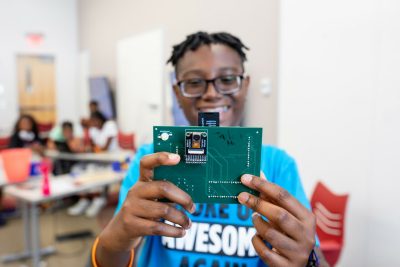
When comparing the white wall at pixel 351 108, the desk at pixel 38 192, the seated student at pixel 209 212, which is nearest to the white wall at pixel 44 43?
the desk at pixel 38 192

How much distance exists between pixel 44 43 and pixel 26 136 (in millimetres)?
2733

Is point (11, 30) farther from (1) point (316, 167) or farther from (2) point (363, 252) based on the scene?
(2) point (363, 252)

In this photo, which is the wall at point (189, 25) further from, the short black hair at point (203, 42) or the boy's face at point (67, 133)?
the short black hair at point (203, 42)

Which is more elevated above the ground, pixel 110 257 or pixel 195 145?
pixel 195 145

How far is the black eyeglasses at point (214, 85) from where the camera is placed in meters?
1.02

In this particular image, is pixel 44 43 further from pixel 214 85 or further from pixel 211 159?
pixel 211 159

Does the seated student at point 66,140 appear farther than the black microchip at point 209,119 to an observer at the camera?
Yes

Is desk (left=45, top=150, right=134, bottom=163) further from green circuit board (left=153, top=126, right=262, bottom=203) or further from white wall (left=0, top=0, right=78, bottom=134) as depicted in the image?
green circuit board (left=153, top=126, right=262, bottom=203)

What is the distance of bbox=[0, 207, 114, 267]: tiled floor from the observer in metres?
2.87

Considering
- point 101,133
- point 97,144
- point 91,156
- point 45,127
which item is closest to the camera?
point 91,156

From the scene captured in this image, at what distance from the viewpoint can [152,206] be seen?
671mm

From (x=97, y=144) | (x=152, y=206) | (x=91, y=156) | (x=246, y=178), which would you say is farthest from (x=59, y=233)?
(x=246, y=178)

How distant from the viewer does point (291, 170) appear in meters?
1.00

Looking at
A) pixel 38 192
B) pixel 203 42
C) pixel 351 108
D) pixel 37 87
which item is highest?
pixel 37 87
